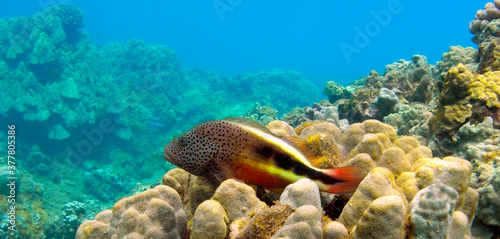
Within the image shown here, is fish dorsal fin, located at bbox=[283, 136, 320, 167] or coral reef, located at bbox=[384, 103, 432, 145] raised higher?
coral reef, located at bbox=[384, 103, 432, 145]

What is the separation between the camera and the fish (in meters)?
2.03

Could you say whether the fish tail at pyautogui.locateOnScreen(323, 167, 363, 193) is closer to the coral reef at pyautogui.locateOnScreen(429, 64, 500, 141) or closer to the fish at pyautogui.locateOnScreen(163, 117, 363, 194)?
the fish at pyautogui.locateOnScreen(163, 117, 363, 194)

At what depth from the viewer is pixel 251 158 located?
2.25 metres

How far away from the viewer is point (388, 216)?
1457 mm

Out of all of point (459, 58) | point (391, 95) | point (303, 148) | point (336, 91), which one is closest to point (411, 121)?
point (391, 95)

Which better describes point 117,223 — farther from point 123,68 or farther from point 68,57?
point 123,68

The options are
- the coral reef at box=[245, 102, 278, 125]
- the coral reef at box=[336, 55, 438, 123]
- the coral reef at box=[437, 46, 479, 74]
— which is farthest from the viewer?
the coral reef at box=[245, 102, 278, 125]

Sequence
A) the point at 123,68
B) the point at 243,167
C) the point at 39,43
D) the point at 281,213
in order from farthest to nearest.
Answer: the point at 123,68
the point at 39,43
the point at 243,167
the point at 281,213

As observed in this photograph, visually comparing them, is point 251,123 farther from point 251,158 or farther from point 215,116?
point 215,116

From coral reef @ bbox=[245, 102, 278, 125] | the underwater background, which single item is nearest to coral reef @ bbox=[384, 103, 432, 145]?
the underwater background

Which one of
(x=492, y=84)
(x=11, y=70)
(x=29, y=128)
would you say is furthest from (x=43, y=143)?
(x=492, y=84)

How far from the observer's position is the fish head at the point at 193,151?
93.2 inches

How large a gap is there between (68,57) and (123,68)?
8252 millimetres

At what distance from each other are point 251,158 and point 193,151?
496 mm
